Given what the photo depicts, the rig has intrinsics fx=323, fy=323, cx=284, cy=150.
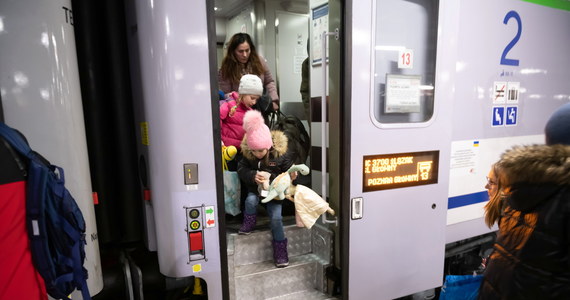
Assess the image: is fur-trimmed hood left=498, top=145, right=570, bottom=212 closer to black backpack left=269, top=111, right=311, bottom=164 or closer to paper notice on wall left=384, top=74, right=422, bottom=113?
paper notice on wall left=384, top=74, right=422, bottom=113

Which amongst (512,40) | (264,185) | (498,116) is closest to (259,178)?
(264,185)

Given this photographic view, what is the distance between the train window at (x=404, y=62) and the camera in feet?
6.61

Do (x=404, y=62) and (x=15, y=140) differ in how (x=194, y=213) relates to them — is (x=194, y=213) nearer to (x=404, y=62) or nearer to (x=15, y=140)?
(x=15, y=140)

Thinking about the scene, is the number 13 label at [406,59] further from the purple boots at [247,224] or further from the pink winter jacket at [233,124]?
the purple boots at [247,224]

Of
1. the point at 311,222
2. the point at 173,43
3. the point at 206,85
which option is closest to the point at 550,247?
the point at 311,222

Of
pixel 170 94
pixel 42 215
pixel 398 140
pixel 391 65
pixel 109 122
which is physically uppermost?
pixel 391 65

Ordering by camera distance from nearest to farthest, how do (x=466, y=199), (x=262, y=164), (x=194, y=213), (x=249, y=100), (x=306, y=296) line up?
(x=194, y=213) → (x=306, y=296) → (x=262, y=164) → (x=249, y=100) → (x=466, y=199)

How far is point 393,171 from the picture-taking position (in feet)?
6.79

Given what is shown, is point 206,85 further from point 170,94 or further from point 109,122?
point 109,122

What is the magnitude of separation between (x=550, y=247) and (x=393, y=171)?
1.03 metres

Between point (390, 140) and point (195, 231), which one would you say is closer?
point (195, 231)

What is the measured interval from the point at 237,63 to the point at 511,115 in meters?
2.41

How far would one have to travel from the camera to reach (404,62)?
208 cm

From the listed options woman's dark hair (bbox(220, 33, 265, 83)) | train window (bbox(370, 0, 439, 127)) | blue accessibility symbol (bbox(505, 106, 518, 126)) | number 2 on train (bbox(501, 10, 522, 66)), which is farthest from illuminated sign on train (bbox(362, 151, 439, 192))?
woman's dark hair (bbox(220, 33, 265, 83))
